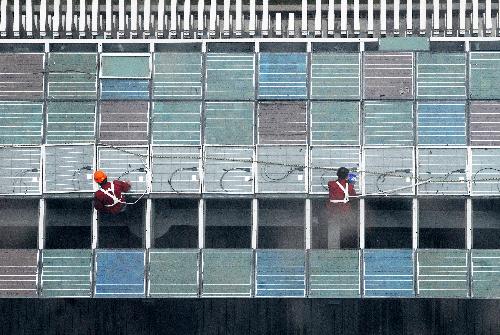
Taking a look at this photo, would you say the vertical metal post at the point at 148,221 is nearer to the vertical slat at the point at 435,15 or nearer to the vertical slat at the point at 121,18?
the vertical slat at the point at 121,18

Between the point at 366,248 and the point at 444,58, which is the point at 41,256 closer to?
the point at 366,248

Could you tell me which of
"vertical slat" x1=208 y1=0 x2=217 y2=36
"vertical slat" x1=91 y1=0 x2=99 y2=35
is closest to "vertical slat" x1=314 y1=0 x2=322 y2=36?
"vertical slat" x1=208 y1=0 x2=217 y2=36

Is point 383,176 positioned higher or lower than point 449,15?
lower

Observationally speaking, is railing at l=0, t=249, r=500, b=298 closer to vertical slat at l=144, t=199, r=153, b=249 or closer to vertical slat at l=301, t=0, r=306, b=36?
vertical slat at l=144, t=199, r=153, b=249

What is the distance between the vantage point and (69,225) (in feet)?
92.9

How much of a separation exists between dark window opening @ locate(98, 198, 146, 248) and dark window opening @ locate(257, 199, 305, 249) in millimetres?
3958

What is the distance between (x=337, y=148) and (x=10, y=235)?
1100 cm

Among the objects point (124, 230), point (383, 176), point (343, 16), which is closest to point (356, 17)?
point (343, 16)

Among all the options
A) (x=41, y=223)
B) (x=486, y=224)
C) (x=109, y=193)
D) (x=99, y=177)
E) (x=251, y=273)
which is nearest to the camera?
(x=99, y=177)

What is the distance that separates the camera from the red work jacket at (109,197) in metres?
26.8

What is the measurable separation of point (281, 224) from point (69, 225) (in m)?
6.95

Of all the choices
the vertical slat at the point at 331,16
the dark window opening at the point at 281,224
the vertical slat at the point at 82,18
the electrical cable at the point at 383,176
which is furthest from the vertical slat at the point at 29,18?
the electrical cable at the point at 383,176

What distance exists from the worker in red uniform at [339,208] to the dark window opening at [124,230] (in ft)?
20.1

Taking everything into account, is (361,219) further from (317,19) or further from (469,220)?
(317,19)
